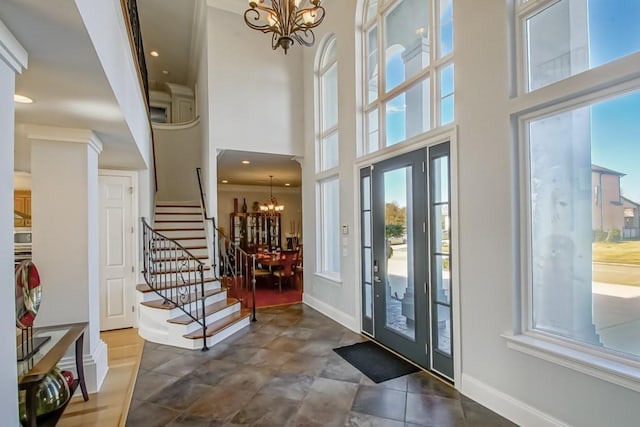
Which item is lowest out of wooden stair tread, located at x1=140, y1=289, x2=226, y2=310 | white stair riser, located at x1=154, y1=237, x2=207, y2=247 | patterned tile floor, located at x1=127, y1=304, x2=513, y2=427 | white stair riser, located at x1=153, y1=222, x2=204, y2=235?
patterned tile floor, located at x1=127, y1=304, x2=513, y2=427

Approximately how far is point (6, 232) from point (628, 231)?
3.45m

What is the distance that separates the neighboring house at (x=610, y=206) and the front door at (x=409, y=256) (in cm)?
116

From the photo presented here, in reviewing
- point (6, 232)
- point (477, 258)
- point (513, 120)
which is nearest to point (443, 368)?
point (477, 258)

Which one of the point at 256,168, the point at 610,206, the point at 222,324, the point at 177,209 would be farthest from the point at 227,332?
the point at 256,168

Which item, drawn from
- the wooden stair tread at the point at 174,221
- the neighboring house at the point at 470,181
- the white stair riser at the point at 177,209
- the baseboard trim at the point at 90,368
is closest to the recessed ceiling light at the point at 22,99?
the neighboring house at the point at 470,181

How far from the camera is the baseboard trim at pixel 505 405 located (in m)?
2.26

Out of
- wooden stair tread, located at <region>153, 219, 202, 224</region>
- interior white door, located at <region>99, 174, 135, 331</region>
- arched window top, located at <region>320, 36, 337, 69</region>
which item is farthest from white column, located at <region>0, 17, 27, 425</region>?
wooden stair tread, located at <region>153, 219, 202, 224</region>

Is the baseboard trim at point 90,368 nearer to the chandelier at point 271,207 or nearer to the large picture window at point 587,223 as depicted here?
the large picture window at point 587,223

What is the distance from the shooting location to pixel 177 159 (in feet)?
Result: 27.6

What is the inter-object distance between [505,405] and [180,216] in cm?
660

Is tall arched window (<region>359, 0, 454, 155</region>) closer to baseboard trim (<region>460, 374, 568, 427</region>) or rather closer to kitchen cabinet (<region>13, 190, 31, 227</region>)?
baseboard trim (<region>460, 374, 568, 427</region>)

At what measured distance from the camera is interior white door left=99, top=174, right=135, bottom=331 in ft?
15.4

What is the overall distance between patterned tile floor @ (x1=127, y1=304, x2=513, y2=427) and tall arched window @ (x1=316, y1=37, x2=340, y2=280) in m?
1.83

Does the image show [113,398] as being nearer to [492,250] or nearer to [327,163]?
[492,250]
